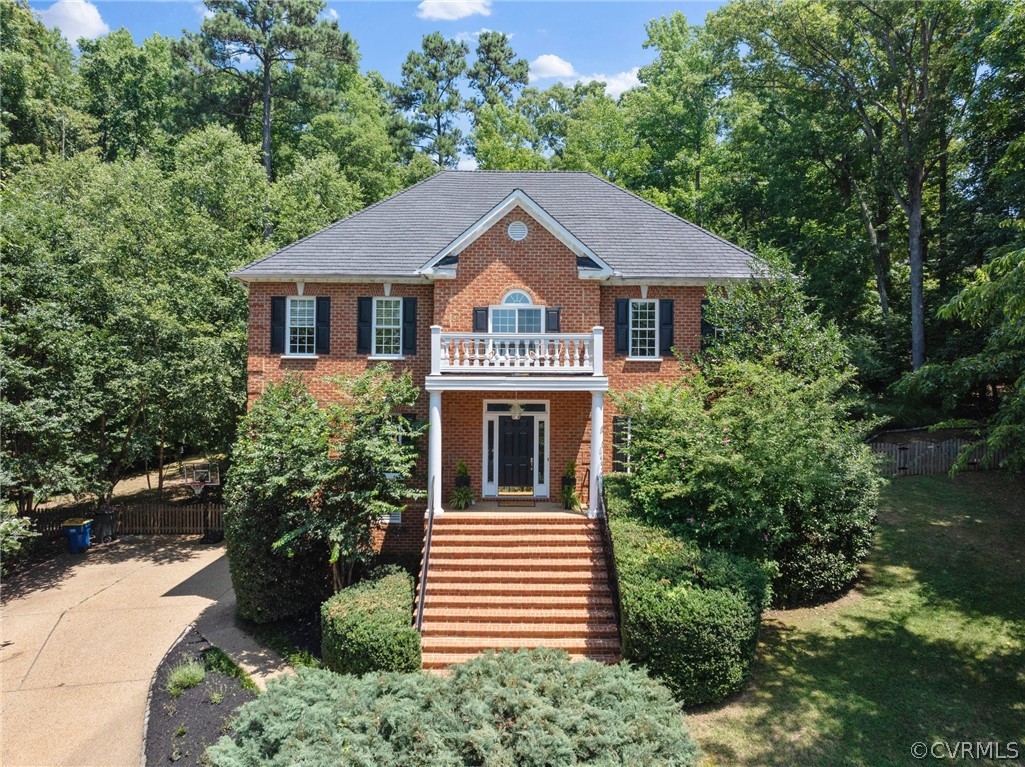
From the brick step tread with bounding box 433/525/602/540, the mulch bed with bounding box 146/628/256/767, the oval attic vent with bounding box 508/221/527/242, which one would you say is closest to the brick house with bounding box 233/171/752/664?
the oval attic vent with bounding box 508/221/527/242

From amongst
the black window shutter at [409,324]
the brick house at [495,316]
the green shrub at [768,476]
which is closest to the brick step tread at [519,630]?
the green shrub at [768,476]

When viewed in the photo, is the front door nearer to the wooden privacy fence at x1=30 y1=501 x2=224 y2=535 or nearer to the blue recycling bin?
the wooden privacy fence at x1=30 y1=501 x2=224 y2=535

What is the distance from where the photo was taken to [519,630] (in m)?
11.4

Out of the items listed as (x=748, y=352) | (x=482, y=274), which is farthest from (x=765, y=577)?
(x=482, y=274)

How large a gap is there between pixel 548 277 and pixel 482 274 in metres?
1.74

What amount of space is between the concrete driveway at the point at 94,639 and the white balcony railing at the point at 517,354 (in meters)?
8.35

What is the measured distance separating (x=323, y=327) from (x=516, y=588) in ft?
27.8

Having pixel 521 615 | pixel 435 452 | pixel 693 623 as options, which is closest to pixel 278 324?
pixel 435 452

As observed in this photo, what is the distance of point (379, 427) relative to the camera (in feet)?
43.1

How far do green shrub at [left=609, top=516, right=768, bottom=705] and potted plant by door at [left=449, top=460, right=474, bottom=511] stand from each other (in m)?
4.89

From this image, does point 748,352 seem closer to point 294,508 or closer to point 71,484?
point 294,508

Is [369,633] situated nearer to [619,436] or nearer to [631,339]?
[619,436]

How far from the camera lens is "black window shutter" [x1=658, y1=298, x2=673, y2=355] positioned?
15.6m

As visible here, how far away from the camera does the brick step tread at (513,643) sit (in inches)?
432
